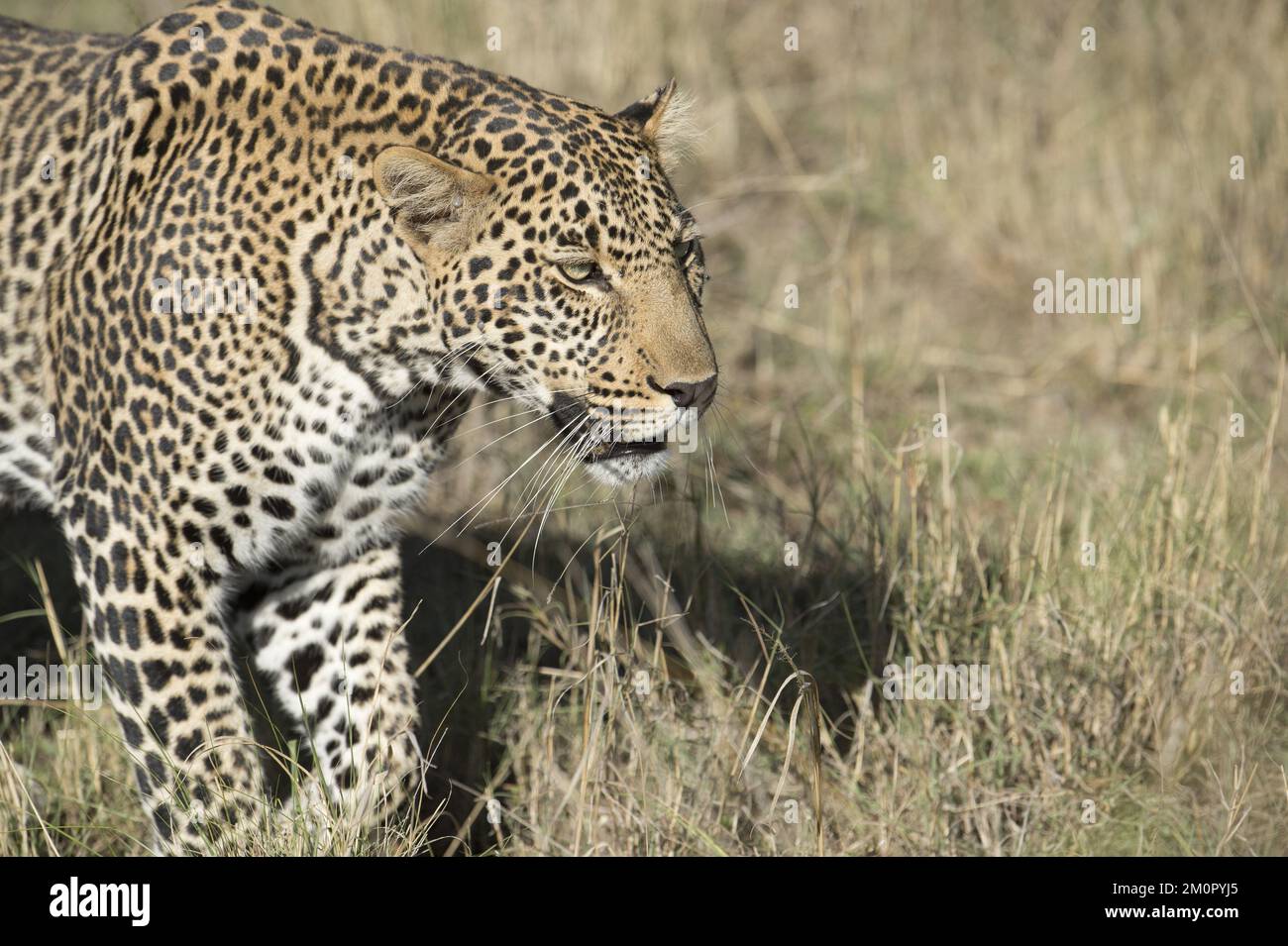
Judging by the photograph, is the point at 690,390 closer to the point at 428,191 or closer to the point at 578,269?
the point at 578,269

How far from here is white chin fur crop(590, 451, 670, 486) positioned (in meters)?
4.93

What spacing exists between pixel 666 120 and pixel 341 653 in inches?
83.3

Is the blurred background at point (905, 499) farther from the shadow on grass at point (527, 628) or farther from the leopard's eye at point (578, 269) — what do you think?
the leopard's eye at point (578, 269)

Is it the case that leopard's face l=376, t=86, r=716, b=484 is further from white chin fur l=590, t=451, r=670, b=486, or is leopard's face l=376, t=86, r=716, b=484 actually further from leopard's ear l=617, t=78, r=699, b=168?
leopard's ear l=617, t=78, r=699, b=168

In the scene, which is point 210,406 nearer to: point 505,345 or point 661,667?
point 505,345

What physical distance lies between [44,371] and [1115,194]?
6656 mm

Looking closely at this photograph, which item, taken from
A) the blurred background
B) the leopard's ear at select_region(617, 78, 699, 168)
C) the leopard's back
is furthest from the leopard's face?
the leopard's back

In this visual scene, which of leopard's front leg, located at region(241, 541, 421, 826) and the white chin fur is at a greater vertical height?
the white chin fur

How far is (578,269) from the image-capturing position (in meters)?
4.72

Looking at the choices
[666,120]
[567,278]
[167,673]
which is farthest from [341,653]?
[666,120]

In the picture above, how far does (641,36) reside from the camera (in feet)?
34.7

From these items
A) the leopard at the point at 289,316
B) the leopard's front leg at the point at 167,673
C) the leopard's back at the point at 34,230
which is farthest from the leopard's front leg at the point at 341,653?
the leopard's back at the point at 34,230

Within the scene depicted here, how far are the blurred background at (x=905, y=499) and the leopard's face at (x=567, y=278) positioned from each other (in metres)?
0.35

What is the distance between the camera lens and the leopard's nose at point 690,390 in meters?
4.65
